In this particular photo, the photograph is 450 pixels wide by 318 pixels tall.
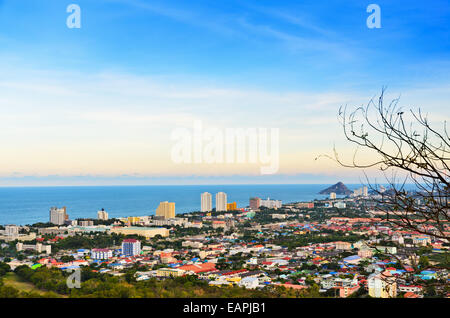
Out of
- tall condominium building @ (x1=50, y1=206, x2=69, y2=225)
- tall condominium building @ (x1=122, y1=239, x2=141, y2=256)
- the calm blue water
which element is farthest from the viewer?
the calm blue water

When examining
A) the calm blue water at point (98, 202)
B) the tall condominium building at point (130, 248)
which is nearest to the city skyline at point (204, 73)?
the tall condominium building at point (130, 248)

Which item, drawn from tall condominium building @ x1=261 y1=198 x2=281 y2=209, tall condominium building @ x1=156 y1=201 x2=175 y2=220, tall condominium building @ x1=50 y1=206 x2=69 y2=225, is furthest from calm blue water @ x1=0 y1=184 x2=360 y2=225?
tall condominium building @ x1=156 y1=201 x2=175 y2=220

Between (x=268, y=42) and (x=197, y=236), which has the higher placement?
(x=268, y=42)

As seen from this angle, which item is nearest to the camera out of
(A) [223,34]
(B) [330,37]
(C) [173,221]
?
(B) [330,37]

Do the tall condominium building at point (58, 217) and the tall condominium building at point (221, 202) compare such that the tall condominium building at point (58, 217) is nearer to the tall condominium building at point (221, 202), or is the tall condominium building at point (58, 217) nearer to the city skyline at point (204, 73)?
the tall condominium building at point (221, 202)

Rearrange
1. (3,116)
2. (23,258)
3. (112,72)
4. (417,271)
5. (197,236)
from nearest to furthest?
(417,271), (112,72), (3,116), (23,258), (197,236)

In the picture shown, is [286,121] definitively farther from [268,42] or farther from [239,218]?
[239,218]

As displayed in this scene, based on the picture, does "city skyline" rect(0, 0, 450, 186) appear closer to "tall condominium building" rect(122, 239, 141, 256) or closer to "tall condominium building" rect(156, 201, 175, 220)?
"tall condominium building" rect(122, 239, 141, 256)

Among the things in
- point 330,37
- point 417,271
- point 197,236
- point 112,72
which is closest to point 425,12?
point 330,37

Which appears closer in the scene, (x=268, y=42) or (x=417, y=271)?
(x=417, y=271)
